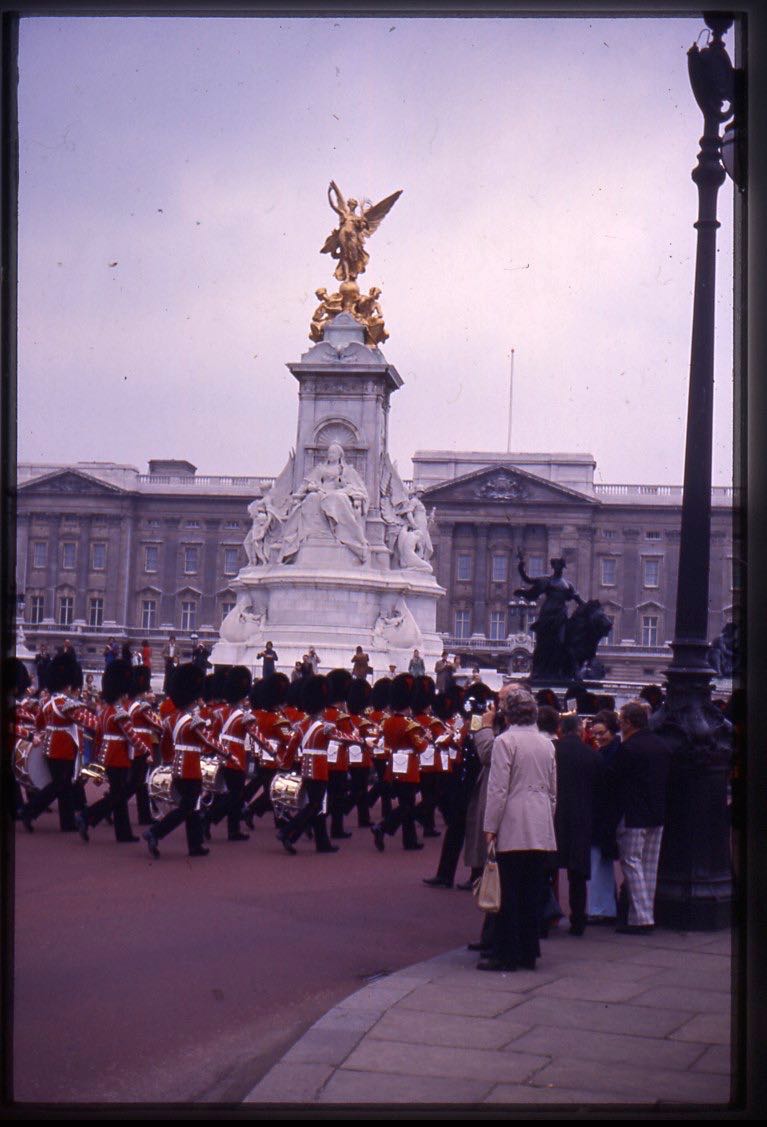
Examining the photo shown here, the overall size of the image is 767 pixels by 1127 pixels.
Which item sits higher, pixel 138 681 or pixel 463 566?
pixel 463 566

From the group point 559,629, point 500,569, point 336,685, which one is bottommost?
point 336,685

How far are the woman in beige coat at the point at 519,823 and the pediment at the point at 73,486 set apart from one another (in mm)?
83759

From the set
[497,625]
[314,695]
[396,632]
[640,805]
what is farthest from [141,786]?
[497,625]

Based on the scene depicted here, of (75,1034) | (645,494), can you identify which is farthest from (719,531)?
(75,1034)

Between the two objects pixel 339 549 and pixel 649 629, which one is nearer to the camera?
pixel 339 549

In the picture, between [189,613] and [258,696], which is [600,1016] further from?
[189,613]

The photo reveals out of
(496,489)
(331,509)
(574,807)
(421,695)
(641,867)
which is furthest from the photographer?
(496,489)

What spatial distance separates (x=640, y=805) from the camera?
1081 centimetres

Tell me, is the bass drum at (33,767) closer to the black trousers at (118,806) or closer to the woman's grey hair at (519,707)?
the black trousers at (118,806)

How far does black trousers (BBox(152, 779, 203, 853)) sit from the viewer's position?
13.8 m

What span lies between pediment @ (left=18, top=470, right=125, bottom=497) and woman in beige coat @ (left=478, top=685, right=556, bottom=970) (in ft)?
275

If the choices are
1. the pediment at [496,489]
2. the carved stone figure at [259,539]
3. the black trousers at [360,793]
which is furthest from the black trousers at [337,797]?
the pediment at [496,489]

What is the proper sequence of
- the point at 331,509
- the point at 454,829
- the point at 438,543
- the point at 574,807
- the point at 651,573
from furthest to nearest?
1. the point at 438,543
2. the point at 651,573
3. the point at 331,509
4. the point at 454,829
5. the point at 574,807

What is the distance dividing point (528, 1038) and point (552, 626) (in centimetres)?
1841
